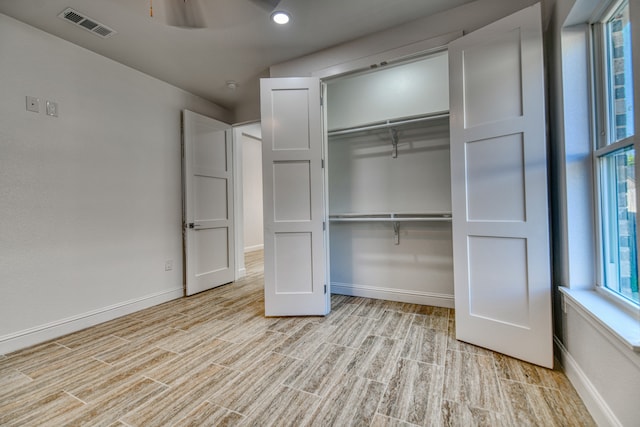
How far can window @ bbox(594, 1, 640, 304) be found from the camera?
4.24 ft

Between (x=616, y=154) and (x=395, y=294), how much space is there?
2171 mm

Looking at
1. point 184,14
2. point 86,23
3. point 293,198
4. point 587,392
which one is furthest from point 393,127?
point 86,23

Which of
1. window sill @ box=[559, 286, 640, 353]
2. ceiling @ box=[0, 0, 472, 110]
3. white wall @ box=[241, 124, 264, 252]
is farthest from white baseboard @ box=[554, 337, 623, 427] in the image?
white wall @ box=[241, 124, 264, 252]

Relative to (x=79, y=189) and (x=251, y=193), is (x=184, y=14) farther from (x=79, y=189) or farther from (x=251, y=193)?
(x=251, y=193)

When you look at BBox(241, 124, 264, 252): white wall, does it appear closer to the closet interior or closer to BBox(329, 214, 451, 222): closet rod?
the closet interior

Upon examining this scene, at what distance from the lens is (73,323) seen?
7.97ft

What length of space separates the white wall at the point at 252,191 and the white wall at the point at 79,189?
126 inches

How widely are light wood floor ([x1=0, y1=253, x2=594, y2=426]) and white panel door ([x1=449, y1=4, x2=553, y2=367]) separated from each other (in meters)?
0.25

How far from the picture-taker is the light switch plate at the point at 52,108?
2.32 meters

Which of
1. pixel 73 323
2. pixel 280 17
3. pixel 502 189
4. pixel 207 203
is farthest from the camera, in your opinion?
pixel 207 203

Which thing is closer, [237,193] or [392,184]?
[392,184]

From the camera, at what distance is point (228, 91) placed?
3.60 meters

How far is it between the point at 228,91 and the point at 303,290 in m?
2.78

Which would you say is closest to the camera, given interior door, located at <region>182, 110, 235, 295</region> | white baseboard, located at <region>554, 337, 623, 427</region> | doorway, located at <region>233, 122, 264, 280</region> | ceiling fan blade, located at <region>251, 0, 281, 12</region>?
white baseboard, located at <region>554, 337, 623, 427</region>
